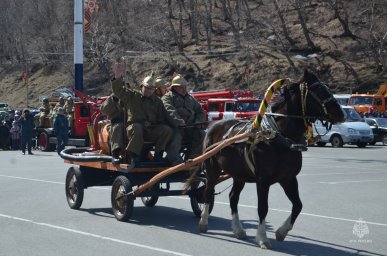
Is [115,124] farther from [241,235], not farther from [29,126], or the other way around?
[29,126]

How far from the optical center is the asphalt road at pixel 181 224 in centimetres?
1005

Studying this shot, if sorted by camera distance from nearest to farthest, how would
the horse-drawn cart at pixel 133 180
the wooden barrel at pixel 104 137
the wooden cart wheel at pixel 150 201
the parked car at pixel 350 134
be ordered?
the horse-drawn cart at pixel 133 180
the wooden barrel at pixel 104 137
the wooden cart wheel at pixel 150 201
the parked car at pixel 350 134

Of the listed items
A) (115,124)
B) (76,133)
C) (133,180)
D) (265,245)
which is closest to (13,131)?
(76,133)

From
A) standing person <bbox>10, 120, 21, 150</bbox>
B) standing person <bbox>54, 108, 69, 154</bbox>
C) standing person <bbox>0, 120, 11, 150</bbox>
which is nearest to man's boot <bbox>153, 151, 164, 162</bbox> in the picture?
standing person <bbox>54, 108, 69, 154</bbox>

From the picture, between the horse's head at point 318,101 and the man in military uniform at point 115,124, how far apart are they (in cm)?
363

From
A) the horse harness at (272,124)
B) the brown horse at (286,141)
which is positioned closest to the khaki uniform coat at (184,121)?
the brown horse at (286,141)

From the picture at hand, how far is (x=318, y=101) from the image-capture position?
10.0 metres

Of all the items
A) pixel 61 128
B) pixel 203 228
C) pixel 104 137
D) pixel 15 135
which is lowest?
pixel 15 135

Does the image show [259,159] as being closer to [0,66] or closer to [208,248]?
[208,248]

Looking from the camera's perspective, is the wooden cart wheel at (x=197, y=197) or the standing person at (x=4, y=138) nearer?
the wooden cart wheel at (x=197, y=197)

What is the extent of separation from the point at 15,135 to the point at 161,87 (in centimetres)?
2428

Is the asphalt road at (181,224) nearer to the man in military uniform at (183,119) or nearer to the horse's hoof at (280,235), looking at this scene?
the horse's hoof at (280,235)

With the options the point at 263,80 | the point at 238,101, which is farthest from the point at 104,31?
the point at 238,101

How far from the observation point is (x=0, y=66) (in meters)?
80.1
